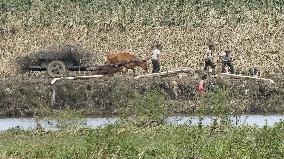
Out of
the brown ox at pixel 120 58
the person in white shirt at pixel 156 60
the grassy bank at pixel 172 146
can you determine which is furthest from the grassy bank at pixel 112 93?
the grassy bank at pixel 172 146

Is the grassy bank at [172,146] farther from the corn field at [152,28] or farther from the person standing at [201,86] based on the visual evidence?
the corn field at [152,28]

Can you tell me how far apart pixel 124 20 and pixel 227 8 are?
5.78 meters

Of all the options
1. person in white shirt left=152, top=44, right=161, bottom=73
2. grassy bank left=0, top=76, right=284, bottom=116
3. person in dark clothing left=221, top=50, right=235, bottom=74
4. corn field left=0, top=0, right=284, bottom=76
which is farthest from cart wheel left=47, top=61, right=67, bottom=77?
person in dark clothing left=221, top=50, right=235, bottom=74

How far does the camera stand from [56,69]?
2891 cm

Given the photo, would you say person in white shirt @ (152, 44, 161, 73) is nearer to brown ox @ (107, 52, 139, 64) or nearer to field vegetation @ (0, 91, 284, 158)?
brown ox @ (107, 52, 139, 64)

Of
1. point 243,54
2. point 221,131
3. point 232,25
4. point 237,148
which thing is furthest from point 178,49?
point 237,148

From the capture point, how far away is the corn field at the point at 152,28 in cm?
3322

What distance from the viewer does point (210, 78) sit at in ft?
88.3

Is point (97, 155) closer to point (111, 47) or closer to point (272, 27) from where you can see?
point (111, 47)

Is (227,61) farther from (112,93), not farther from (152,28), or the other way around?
(152,28)

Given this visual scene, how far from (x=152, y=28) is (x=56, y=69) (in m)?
9.25

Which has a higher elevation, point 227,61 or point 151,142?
point 227,61

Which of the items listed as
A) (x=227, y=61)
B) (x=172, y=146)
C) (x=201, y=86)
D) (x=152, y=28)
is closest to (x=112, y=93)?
(x=201, y=86)

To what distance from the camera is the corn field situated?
3322 centimetres
